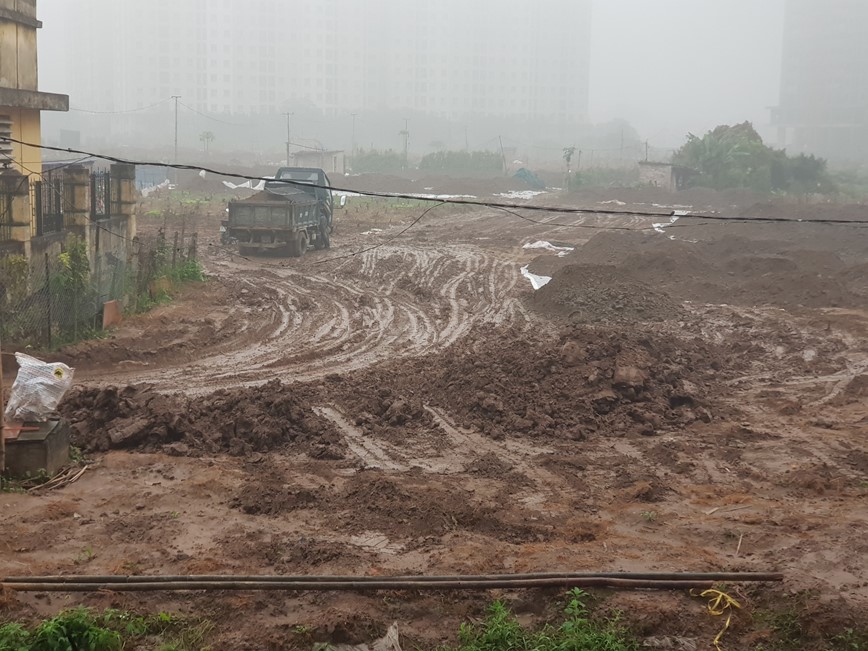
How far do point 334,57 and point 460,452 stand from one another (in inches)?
4509

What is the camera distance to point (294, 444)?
10906mm

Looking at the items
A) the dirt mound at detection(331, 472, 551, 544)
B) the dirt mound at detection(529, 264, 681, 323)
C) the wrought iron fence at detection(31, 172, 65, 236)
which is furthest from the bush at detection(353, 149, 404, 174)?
the dirt mound at detection(331, 472, 551, 544)

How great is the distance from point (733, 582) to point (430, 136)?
112775 mm

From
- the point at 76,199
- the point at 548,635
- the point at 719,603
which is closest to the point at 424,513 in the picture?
the point at 548,635

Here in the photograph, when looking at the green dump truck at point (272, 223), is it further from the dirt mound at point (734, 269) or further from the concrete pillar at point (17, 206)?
the concrete pillar at point (17, 206)

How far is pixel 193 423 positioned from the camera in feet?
36.4

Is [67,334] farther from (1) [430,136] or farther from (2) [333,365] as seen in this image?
(1) [430,136]

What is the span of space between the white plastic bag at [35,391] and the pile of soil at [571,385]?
161 inches

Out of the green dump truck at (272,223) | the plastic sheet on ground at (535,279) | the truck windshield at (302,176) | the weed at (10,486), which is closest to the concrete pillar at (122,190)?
the green dump truck at (272,223)

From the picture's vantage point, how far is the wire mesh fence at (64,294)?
1455 cm

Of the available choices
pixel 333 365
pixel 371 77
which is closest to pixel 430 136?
pixel 371 77

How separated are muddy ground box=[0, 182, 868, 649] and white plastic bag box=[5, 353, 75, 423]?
0.87 metres

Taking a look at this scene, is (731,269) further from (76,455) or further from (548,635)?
(548,635)

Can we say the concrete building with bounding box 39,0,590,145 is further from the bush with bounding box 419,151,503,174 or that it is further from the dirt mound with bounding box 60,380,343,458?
the dirt mound with bounding box 60,380,343,458
